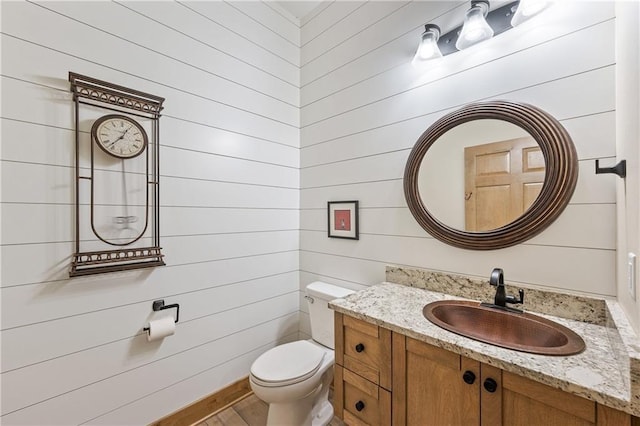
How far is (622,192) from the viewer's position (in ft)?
3.15

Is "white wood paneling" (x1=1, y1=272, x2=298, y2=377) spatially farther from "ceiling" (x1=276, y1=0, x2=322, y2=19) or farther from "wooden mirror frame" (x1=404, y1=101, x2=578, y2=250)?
"ceiling" (x1=276, y1=0, x2=322, y2=19)

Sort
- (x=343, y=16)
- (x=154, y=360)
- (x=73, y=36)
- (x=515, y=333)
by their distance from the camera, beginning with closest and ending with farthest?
1. (x=515, y=333)
2. (x=73, y=36)
3. (x=154, y=360)
4. (x=343, y=16)

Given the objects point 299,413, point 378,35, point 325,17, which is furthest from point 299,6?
point 299,413

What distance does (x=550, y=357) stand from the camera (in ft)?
2.80

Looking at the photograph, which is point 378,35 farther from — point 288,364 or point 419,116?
point 288,364

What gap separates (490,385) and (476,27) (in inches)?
60.9

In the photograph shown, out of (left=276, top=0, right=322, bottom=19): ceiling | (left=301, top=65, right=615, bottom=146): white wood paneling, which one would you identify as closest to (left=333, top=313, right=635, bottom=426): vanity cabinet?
(left=301, top=65, right=615, bottom=146): white wood paneling

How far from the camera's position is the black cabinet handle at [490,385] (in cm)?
88

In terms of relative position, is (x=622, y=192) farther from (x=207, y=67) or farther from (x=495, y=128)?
(x=207, y=67)

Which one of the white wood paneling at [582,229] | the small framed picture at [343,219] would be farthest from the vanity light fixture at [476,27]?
the small framed picture at [343,219]

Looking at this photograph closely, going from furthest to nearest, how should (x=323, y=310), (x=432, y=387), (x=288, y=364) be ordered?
(x=323, y=310)
(x=288, y=364)
(x=432, y=387)

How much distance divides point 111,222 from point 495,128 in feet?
6.62

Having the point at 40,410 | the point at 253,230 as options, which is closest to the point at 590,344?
the point at 253,230

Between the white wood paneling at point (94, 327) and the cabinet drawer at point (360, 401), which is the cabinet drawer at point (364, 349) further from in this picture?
the white wood paneling at point (94, 327)
